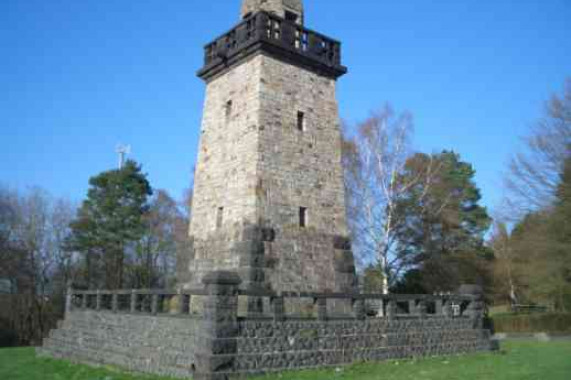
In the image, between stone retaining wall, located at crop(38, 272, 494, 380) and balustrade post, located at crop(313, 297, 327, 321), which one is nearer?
stone retaining wall, located at crop(38, 272, 494, 380)

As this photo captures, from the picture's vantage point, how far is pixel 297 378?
28.8 feet

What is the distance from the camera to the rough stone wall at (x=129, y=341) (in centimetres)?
954

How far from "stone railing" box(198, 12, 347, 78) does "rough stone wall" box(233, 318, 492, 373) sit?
7.90m

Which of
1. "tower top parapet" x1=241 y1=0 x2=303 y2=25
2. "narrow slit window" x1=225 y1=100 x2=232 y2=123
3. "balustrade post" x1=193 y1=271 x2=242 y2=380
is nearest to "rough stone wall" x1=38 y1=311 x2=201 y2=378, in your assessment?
"balustrade post" x1=193 y1=271 x2=242 y2=380

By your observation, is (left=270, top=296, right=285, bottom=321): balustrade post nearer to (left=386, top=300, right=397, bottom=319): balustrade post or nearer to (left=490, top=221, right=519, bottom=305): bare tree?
(left=386, top=300, right=397, bottom=319): balustrade post

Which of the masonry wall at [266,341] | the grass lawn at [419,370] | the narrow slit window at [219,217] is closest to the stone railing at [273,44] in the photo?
the narrow slit window at [219,217]

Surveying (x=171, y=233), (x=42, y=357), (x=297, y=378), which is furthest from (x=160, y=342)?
(x=171, y=233)

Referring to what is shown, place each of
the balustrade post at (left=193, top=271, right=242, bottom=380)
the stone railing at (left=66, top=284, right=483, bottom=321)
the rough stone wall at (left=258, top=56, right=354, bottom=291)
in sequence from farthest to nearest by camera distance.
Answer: the rough stone wall at (left=258, top=56, right=354, bottom=291) → the stone railing at (left=66, top=284, right=483, bottom=321) → the balustrade post at (left=193, top=271, right=242, bottom=380)

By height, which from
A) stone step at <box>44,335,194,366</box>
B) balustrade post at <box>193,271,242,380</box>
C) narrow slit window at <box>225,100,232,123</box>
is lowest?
stone step at <box>44,335,194,366</box>

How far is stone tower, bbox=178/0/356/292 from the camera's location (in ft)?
42.4

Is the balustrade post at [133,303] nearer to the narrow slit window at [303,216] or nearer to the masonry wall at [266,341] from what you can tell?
the masonry wall at [266,341]

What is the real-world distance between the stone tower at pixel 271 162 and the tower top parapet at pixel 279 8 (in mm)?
35

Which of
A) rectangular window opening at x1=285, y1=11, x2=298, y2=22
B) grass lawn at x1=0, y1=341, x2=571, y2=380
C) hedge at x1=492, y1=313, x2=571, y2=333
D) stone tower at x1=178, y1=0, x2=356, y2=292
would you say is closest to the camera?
grass lawn at x1=0, y1=341, x2=571, y2=380

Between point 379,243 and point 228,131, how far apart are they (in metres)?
10.4
